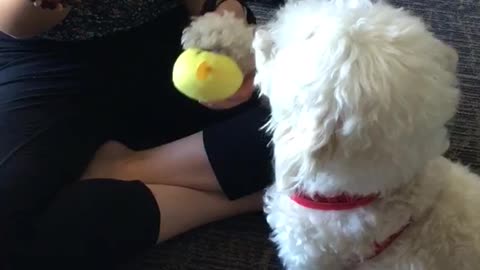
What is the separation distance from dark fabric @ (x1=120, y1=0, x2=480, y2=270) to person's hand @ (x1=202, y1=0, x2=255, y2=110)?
0.26 metres

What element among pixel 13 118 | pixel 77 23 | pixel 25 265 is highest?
pixel 77 23

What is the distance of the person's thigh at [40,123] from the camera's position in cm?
115

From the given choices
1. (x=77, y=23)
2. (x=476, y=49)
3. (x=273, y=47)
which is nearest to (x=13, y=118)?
(x=77, y=23)

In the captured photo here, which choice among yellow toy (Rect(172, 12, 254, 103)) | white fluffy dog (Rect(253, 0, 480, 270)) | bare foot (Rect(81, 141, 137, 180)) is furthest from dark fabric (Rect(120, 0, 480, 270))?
yellow toy (Rect(172, 12, 254, 103))

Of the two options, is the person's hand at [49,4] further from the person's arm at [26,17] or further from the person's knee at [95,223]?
the person's knee at [95,223]

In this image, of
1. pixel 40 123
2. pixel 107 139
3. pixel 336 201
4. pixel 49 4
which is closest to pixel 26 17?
pixel 49 4

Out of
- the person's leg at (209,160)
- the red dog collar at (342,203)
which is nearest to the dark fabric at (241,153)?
the person's leg at (209,160)

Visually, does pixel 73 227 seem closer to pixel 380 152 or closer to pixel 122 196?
pixel 122 196

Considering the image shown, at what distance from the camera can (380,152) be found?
0.86 meters

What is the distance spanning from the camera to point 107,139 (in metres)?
1.32

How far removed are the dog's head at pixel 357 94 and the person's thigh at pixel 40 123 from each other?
42 cm

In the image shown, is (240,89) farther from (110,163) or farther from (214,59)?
(110,163)

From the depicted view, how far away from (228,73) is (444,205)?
344 mm

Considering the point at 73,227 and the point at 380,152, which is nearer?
the point at 380,152
